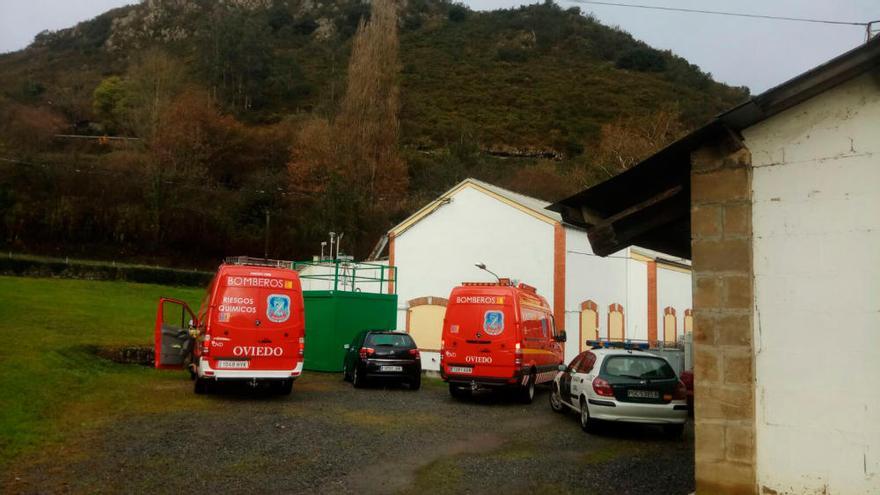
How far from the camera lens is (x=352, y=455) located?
877cm

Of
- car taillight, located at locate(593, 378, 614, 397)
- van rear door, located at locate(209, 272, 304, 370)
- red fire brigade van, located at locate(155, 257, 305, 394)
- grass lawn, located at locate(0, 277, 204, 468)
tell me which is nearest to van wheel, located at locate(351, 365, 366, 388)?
red fire brigade van, located at locate(155, 257, 305, 394)

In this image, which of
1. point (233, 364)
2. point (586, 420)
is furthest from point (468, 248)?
point (586, 420)

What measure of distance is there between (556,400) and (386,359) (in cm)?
447

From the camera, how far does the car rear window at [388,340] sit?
16469mm

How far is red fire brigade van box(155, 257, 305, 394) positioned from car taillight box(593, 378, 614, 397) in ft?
19.9

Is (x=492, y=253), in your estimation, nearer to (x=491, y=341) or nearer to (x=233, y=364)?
(x=491, y=341)

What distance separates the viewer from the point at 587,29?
4186 inches

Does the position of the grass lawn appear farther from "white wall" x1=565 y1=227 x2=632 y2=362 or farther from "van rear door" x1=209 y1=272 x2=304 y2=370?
"white wall" x1=565 y1=227 x2=632 y2=362

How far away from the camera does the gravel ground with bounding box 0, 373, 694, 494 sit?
7.31m

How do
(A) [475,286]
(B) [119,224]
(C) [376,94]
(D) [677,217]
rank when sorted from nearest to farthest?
(D) [677,217]
(A) [475,286]
(B) [119,224]
(C) [376,94]

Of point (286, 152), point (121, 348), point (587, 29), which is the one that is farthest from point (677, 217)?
point (587, 29)

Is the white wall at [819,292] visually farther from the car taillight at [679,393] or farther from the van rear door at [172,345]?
the van rear door at [172,345]

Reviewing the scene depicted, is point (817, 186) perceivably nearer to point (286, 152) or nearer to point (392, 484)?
Answer: point (392, 484)

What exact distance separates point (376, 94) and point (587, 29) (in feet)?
229
